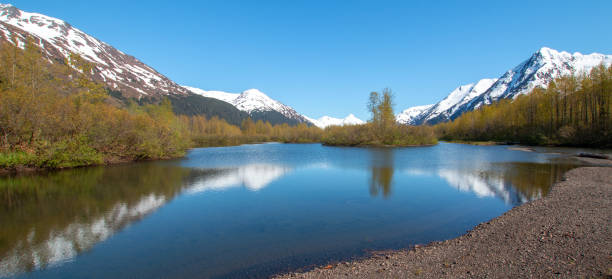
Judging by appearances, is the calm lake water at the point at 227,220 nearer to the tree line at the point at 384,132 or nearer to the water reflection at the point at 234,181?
the water reflection at the point at 234,181

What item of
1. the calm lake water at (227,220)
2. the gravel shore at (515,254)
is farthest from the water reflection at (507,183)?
the gravel shore at (515,254)

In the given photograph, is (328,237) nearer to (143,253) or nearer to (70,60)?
(143,253)

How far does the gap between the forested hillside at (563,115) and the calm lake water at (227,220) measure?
3718cm

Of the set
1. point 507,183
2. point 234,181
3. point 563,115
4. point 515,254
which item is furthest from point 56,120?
point 563,115

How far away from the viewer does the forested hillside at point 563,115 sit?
42312mm

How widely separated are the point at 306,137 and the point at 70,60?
8173cm

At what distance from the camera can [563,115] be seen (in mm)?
50625

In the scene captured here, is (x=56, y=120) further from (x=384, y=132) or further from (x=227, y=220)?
(x=384, y=132)

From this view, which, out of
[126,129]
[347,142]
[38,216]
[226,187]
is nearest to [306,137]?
[347,142]

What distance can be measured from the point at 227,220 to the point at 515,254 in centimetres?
930

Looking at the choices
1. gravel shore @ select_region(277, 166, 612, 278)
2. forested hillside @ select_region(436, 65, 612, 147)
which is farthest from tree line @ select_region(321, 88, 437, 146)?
gravel shore @ select_region(277, 166, 612, 278)

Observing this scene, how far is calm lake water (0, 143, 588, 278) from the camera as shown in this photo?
7164 mm

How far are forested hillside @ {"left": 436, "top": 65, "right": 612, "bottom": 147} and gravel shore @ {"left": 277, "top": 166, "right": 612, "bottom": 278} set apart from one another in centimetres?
4788

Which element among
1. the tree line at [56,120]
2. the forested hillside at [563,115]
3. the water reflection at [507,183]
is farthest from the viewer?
the forested hillside at [563,115]
